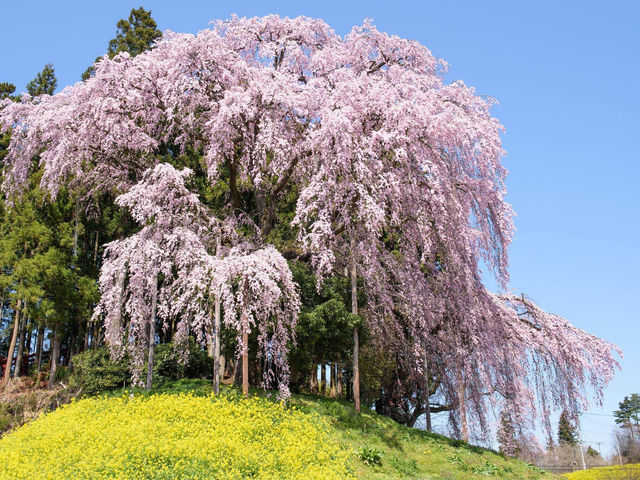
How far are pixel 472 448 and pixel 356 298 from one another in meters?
6.31

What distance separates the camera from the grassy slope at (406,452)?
43.7 ft

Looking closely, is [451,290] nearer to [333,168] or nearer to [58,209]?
[333,168]

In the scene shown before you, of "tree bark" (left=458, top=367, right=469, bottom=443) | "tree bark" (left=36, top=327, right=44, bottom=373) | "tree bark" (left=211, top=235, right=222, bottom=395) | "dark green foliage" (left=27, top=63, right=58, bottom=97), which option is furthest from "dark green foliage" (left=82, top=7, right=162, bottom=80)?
"tree bark" (left=458, top=367, right=469, bottom=443)

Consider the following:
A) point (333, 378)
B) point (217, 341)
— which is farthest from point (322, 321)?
point (333, 378)

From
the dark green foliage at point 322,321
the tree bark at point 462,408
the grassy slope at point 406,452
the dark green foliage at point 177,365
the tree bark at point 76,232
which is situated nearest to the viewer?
the grassy slope at point 406,452

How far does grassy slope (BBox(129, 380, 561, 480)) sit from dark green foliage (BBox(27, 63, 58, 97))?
22.2 metres

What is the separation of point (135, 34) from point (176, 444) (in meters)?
26.2

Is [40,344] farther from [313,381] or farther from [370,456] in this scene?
[370,456]

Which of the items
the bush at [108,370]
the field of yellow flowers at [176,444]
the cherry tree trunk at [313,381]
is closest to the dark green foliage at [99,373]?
the bush at [108,370]

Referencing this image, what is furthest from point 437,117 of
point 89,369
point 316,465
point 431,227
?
point 89,369

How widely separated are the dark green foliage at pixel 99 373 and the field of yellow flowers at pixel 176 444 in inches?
200

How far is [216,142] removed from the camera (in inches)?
665

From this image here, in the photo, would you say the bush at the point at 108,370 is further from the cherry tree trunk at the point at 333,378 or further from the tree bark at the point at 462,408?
the tree bark at the point at 462,408

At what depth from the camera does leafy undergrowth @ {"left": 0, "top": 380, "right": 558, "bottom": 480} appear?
10859 millimetres
